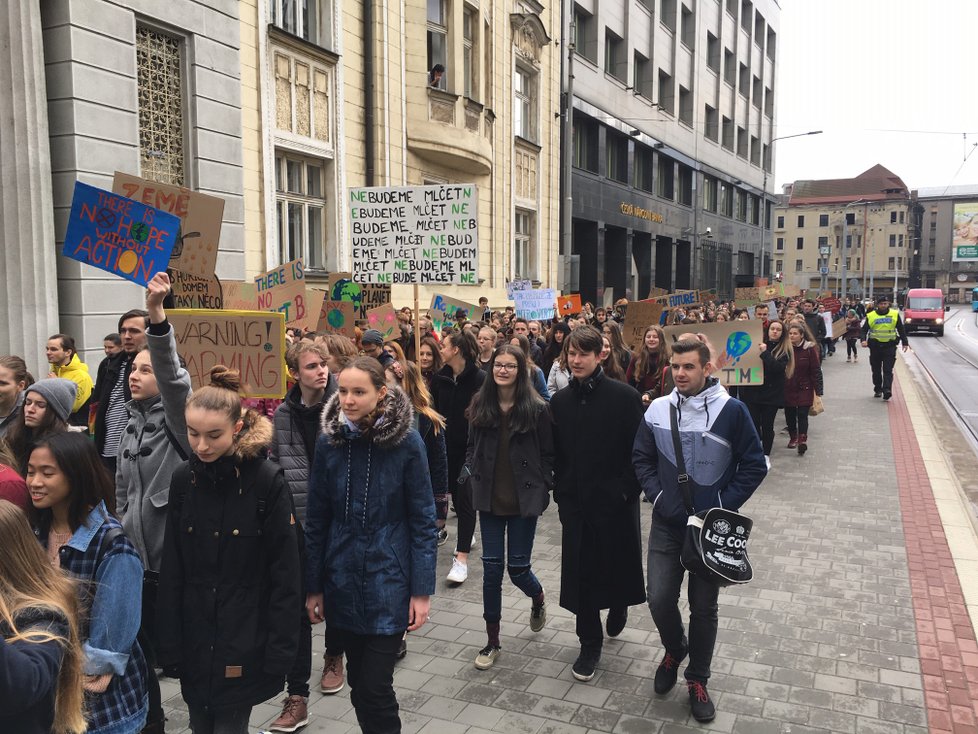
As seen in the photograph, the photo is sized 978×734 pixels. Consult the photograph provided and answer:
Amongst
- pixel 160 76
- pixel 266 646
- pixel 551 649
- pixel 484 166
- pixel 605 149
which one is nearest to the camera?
pixel 266 646

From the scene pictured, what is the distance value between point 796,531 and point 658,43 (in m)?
32.9

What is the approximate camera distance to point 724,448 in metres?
4.17

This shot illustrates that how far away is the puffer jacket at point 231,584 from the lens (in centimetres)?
306

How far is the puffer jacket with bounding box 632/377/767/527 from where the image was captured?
4180 mm

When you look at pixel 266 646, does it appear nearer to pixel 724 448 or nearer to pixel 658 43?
pixel 724 448

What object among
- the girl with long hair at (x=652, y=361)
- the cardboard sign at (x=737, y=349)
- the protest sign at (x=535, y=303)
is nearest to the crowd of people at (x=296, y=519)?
the girl with long hair at (x=652, y=361)

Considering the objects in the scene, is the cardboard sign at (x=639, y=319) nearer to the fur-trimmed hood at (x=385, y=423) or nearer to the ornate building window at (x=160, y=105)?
the ornate building window at (x=160, y=105)

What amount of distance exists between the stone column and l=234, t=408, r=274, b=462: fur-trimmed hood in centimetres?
744

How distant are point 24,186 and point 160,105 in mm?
2403

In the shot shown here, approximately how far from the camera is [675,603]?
4340mm

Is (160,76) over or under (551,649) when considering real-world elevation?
over

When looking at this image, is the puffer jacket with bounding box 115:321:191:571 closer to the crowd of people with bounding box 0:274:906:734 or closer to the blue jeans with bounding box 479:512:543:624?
the crowd of people with bounding box 0:274:906:734

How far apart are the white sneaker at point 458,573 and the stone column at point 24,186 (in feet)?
19.9

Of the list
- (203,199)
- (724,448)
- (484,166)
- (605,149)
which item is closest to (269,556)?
(724,448)
